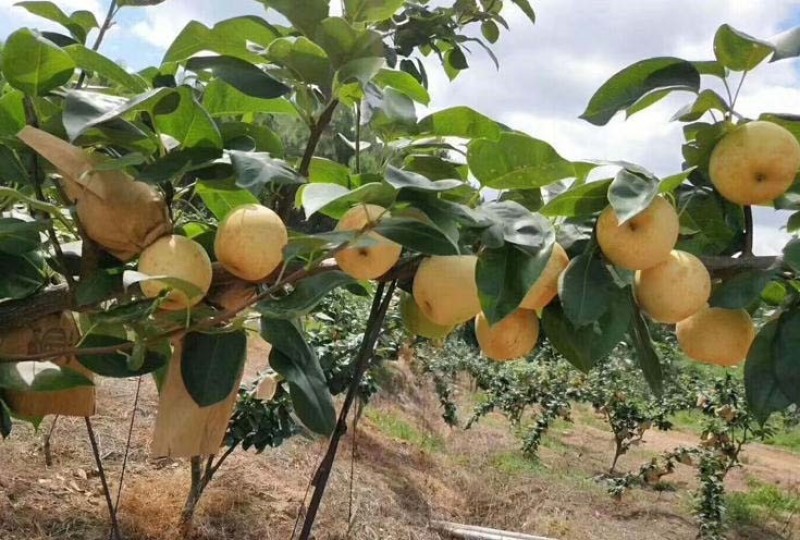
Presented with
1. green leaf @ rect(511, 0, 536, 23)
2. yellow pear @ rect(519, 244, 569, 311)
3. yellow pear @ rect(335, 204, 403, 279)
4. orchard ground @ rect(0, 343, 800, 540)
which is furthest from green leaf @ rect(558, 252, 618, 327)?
orchard ground @ rect(0, 343, 800, 540)

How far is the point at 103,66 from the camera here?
1.69 feet

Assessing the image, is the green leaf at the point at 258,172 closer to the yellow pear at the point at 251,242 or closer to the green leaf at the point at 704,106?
the yellow pear at the point at 251,242

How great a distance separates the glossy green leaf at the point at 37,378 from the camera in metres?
0.53

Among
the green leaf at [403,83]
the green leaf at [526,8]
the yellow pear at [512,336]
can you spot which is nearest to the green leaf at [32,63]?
the green leaf at [403,83]

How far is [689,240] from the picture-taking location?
23.3 inches

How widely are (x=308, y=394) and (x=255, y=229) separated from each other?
0.15 m

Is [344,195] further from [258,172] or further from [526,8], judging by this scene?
[526,8]

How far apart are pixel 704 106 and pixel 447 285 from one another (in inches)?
9.1

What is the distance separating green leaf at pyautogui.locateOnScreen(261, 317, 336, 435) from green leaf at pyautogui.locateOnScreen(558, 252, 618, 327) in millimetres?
196

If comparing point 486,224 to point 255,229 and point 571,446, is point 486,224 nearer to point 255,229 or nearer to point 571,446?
point 255,229

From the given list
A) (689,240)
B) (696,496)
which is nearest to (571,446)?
(696,496)

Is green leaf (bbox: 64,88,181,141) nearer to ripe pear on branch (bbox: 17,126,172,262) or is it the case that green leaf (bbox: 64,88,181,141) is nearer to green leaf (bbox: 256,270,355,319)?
ripe pear on branch (bbox: 17,126,172,262)

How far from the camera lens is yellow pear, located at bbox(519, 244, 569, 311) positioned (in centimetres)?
48

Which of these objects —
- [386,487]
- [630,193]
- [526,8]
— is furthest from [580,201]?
[386,487]
